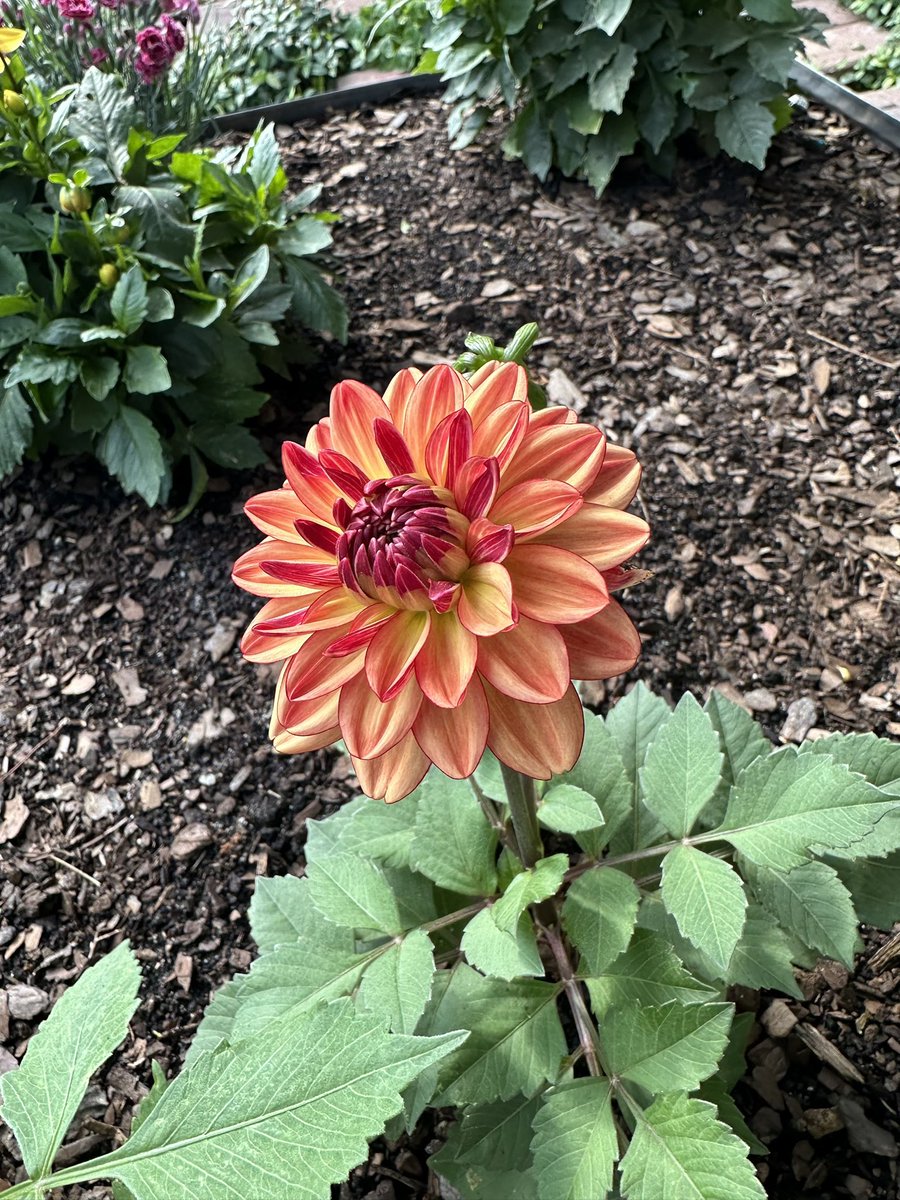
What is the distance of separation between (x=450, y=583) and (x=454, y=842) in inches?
17.9

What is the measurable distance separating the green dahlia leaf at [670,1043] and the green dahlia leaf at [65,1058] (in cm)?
46

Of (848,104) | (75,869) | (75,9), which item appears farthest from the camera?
(848,104)

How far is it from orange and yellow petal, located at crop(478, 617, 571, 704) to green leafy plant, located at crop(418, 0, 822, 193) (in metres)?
2.22

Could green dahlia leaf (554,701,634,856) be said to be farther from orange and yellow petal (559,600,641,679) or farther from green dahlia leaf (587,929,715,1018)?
orange and yellow petal (559,600,641,679)

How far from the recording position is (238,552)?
2086 millimetres

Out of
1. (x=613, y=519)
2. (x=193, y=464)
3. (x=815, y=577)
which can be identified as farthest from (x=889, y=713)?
(x=193, y=464)

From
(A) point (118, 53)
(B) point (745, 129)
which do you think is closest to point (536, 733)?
(B) point (745, 129)

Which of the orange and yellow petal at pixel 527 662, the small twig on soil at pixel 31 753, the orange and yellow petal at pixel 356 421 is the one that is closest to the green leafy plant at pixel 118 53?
the small twig on soil at pixel 31 753

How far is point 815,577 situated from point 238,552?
118 cm

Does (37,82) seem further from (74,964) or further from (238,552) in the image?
(74,964)

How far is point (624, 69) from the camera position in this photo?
253 centimetres

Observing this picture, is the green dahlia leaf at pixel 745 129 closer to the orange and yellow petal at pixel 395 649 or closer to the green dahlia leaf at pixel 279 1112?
the orange and yellow petal at pixel 395 649

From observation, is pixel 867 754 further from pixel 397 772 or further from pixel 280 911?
pixel 280 911

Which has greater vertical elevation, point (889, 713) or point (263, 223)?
point (263, 223)
